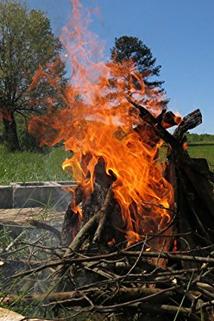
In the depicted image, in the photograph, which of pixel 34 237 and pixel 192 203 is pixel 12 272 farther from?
pixel 192 203

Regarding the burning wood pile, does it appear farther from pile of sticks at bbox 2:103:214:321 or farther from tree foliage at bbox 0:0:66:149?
tree foliage at bbox 0:0:66:149

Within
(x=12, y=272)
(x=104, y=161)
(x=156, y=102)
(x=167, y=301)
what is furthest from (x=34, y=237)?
(x=167, y=301)

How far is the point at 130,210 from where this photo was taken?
15.4ft

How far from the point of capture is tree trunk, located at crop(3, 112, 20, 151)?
3252cm

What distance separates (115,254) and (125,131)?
167cm

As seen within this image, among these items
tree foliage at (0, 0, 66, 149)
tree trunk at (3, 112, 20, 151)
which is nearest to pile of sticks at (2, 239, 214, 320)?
tree trunk at (3, 112, 20, 151)

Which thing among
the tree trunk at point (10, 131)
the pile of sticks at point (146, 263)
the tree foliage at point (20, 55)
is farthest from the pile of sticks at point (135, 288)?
the tree foliage at point (20, 55)

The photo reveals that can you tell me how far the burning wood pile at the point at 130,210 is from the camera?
375 cm

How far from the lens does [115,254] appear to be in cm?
365

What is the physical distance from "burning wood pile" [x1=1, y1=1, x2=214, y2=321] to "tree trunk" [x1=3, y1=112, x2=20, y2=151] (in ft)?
85.1

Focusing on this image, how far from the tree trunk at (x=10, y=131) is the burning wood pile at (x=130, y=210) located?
25952 millimetres

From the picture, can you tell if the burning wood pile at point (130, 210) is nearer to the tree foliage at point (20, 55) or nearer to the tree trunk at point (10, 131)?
the tree trunk at point (10, 131)

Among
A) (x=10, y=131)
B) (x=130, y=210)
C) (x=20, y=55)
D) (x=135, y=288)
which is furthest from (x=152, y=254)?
(x=20, y=55)

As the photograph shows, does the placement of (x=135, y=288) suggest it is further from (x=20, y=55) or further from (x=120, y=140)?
(x=20, y=55)
